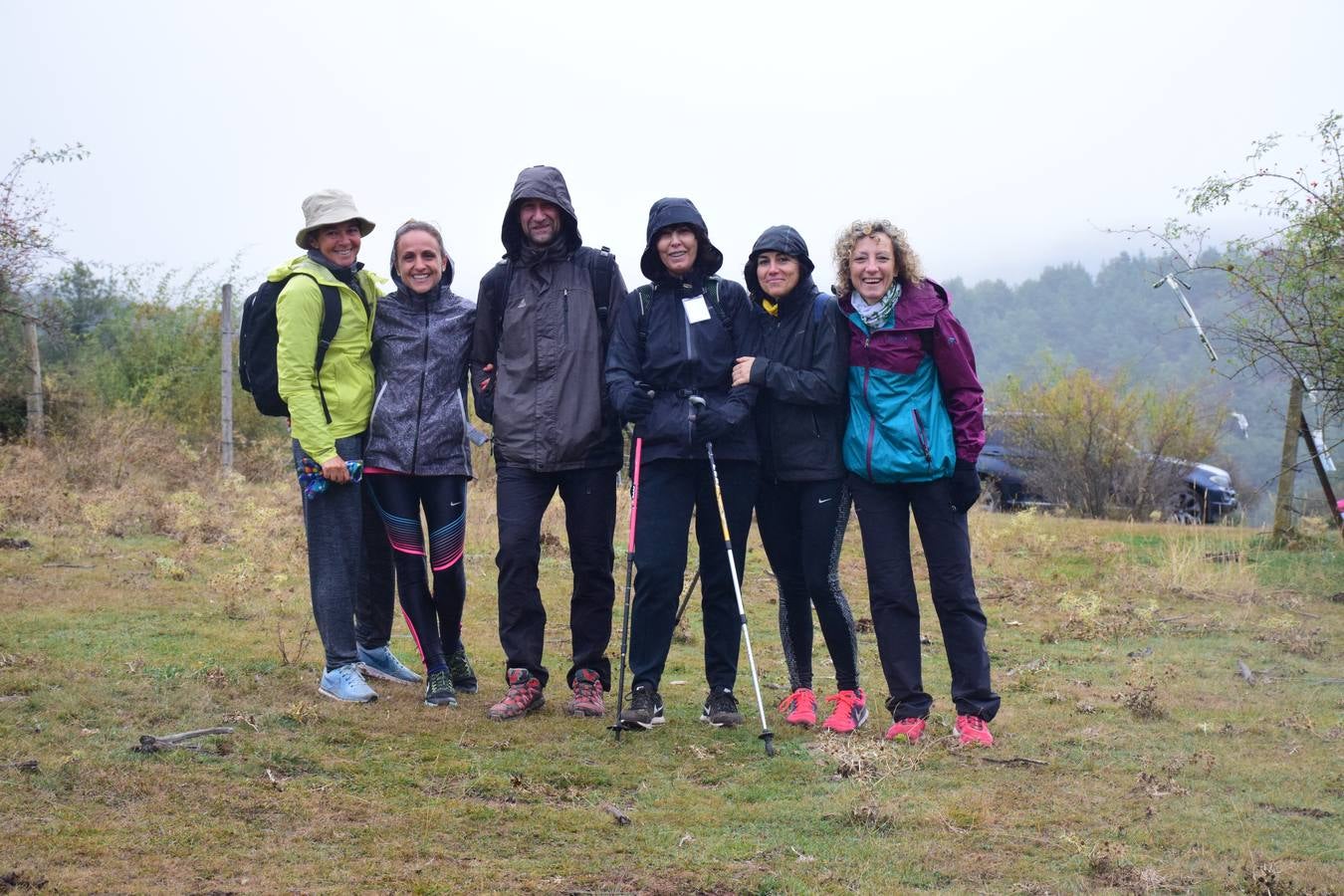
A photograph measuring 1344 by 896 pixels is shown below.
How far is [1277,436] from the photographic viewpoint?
60531 millimetres

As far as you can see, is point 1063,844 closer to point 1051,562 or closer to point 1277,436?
point 1051,562

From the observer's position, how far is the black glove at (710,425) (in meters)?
5.06

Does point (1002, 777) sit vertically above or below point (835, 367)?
below

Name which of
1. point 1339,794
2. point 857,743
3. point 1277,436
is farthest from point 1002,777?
point 1277,436

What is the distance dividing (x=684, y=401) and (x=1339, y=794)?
2771 mm

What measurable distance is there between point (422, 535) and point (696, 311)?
1593 mm

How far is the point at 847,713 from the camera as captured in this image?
5.23 metres

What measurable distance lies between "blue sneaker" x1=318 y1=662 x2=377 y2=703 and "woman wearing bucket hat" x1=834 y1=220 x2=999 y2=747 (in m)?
2.21

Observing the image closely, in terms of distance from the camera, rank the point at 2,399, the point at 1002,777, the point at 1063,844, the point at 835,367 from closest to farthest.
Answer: the point at 1063,844 → the point at 1002,777 → the point at 835,367 → the point at 2,399

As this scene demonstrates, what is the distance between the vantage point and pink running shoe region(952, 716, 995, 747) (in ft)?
16.2

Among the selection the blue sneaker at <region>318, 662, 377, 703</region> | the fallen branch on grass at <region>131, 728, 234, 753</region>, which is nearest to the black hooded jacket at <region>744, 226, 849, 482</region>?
the blue sneaker at <region>318, 662, 377, 703</region>

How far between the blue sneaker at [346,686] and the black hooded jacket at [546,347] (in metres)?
1.15

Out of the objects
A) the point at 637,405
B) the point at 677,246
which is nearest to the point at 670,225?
the point at 677,246

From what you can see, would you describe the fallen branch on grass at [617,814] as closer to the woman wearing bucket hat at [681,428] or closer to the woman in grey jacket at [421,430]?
the woman wearing bucket hat at [681,428]
